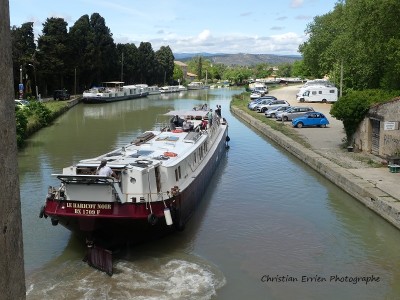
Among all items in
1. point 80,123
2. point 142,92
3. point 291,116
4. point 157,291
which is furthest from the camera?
point 142,92

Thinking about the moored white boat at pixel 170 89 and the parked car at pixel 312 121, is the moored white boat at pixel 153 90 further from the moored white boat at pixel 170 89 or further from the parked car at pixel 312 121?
the parked car at pixel 312 121

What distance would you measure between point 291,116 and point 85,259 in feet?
106

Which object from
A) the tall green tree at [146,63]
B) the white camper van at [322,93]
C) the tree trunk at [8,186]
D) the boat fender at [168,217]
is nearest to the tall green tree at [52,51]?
the white camper van at [322,93]

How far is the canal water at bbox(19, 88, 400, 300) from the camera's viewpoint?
36.0 ft

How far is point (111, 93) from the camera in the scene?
245 feet

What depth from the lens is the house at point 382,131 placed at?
21.3m

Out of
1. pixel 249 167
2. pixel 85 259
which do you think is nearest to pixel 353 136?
pixel 249 167

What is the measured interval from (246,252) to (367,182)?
7.23 meters

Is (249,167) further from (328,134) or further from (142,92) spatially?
(142,92)

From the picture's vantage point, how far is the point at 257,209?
1708 cm

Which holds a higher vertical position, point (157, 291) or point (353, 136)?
point (353, 136)

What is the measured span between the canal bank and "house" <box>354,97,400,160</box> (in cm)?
153

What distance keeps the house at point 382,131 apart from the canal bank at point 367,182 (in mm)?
1534

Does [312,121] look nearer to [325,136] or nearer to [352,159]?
[325,136]
